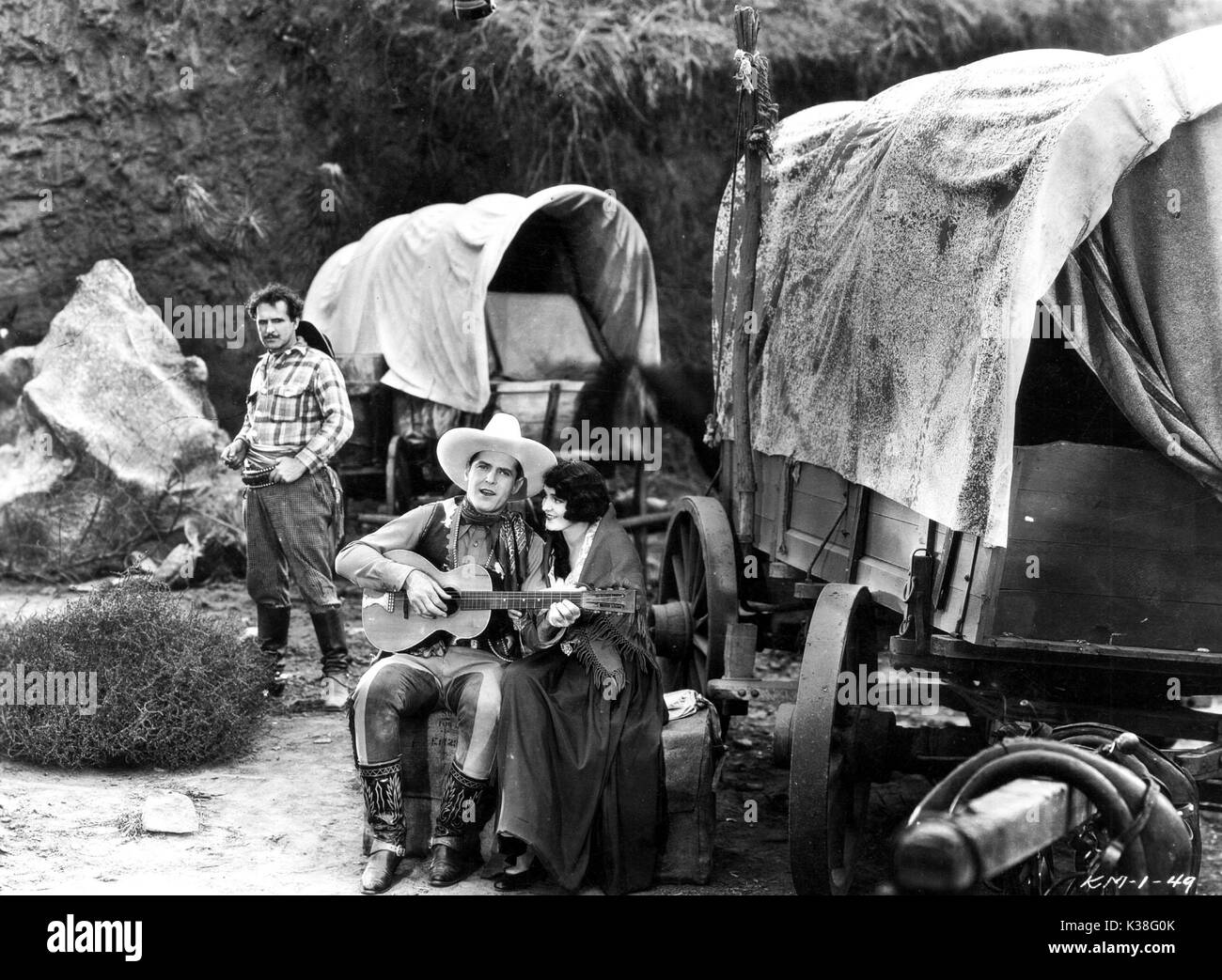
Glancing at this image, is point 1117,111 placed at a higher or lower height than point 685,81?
lower

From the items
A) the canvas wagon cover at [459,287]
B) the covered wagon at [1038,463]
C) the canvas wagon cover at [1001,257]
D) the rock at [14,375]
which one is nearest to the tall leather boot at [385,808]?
the covered wagon at [1038,463]

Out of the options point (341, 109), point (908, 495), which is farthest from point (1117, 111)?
point (341, 109)

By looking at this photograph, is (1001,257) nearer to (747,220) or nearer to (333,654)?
(747,220)

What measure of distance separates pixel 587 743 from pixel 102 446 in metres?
6.09

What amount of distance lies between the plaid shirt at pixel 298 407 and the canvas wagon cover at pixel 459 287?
2.32 metres

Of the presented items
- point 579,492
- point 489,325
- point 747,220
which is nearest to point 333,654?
point 579,492

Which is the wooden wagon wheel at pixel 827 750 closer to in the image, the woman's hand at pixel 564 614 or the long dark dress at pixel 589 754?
the long dark dress at pixel 589 754

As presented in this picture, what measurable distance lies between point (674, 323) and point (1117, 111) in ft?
27.3

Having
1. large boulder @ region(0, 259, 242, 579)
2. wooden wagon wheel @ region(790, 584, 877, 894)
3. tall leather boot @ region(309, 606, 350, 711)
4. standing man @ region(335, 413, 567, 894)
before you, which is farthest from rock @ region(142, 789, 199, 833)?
large boulder @ region(0, 259, 242, 579)

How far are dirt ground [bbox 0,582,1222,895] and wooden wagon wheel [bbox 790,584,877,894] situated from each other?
481mm

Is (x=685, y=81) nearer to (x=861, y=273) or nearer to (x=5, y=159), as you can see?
(x=5, y=159)

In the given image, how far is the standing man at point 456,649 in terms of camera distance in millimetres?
4516

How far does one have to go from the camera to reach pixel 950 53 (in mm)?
11734
